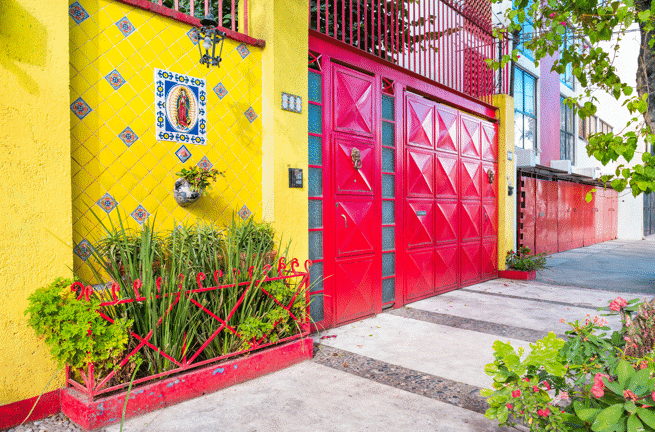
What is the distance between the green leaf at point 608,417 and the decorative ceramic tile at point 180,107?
11.1 feet

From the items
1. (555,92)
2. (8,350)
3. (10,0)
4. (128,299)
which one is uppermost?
(555,92)

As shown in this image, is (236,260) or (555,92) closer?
(236,260)

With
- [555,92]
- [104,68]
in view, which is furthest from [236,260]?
[555,92]

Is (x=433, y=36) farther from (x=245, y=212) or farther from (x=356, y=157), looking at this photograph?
(x=245, y=212)

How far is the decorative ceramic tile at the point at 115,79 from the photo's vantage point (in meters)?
3.26

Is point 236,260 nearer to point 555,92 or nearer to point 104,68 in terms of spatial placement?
point 104,68

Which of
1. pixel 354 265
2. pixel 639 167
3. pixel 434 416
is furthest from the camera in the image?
pixel 354 265

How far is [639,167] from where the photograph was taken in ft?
7.83

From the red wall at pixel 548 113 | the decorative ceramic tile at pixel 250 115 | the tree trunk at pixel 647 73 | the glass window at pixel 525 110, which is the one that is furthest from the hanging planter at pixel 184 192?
the red wall at pixel 548 113

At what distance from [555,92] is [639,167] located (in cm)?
1274

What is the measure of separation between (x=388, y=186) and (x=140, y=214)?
11.4ft

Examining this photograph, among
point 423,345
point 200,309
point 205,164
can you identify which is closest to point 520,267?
point 423,345

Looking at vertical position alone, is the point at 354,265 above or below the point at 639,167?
below

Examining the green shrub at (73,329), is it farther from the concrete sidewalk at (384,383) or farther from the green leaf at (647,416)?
the green leaf at (647,416)
